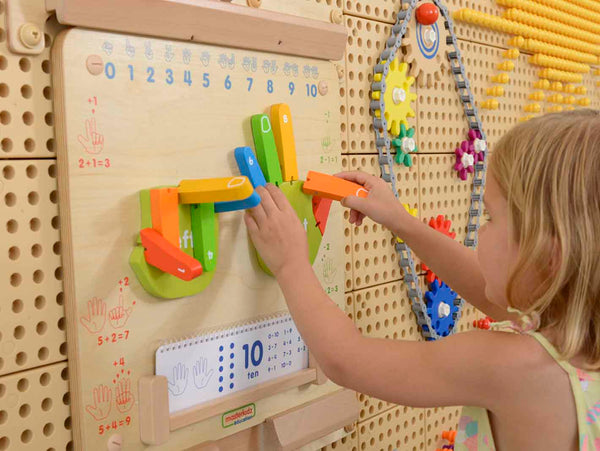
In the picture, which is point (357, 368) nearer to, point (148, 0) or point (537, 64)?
point (148, 0)

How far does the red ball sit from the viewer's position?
41.0 inches

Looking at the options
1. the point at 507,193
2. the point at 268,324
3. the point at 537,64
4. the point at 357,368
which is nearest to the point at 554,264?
the point at 507,193

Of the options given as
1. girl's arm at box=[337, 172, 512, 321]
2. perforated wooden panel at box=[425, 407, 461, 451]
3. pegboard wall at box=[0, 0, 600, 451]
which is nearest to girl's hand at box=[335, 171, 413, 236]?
girl's arm at box=[337, 172, 512, 321]

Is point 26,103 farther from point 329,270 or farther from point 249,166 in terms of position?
point 329,270

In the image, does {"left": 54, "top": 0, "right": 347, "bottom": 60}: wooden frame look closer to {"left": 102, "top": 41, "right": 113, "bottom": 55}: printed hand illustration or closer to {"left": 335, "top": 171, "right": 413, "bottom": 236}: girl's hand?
{"left": 102, "top": 41, "right": 113, "bottom": 55}: printed hand illustration

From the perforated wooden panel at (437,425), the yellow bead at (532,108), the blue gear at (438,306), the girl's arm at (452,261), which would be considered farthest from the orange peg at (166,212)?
the yellow bead at (532,108)

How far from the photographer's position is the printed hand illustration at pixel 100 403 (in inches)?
25.4

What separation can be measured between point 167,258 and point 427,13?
2.09ft

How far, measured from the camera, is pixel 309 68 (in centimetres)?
Answer: 85

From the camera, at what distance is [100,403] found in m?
0.65

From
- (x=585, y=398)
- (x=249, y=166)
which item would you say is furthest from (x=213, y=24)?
(x=585, y=398)

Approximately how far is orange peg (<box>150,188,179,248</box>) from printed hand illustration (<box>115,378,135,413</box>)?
0.15 meters

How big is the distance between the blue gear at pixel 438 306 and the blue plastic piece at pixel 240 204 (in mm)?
508

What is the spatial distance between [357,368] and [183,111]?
1.07 ft
